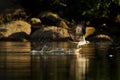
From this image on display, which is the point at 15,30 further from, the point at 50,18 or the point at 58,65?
the point at 58,65

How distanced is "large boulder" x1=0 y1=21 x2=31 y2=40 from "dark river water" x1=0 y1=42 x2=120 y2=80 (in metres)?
13.8

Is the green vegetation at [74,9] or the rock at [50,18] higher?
the green vegetation at [74,9]

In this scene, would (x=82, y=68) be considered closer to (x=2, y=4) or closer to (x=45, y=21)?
(x=45, y=21)

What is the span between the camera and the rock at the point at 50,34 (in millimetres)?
47812

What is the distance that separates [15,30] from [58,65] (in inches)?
929

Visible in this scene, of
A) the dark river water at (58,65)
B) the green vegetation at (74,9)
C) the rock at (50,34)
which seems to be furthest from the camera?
the green vegetation at (74,9)

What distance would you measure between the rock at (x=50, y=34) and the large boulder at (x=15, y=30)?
1055 mm

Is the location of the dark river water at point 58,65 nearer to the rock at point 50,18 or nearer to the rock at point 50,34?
the rock at point 50,34

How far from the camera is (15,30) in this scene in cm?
4975

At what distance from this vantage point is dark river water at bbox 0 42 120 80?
22.4 metres

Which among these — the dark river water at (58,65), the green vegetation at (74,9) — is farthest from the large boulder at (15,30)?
the dark river water at (58,65)

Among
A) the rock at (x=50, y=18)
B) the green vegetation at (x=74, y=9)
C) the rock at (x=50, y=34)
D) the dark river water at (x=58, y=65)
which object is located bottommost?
the dark river water at (x=58, y=65)

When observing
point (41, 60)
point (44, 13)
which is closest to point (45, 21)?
point (44, 13)

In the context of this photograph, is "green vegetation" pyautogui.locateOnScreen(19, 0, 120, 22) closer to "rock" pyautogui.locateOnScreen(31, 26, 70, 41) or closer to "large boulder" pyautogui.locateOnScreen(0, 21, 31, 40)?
"rock" pyautogui.locateOnScreen(31, 26, 70, 41)
